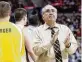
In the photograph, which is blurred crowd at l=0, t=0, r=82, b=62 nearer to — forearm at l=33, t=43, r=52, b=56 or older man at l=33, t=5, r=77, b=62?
older man at l=33, t=5, r=77, b=62

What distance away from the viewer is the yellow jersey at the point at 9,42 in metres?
3.65

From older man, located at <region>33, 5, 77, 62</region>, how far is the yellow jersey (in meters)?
0.31

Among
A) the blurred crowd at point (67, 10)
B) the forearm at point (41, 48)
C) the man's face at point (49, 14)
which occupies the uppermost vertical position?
the man's face at point (49, 14)

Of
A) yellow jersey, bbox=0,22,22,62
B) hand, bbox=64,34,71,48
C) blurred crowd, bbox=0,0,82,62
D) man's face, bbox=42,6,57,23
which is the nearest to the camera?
yellow jersey, bbox=0,22,22,62

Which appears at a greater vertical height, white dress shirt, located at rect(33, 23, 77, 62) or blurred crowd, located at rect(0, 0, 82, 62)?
white dress shirt, located at rect(33, 23, 77, 62)

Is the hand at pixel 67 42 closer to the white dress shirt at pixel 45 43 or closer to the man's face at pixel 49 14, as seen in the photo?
the white dress shirt at pixel 45 43

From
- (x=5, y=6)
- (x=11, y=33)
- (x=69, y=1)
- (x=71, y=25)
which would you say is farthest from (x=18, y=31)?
(x=69, y=1)

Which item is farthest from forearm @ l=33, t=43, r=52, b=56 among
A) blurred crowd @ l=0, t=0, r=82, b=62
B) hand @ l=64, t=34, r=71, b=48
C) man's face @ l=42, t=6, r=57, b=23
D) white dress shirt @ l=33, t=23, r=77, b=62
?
blurred crowd @ l=0, t=0, r=82, b=62

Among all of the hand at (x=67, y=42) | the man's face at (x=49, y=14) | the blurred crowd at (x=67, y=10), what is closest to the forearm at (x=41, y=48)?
the hand at (x=67, y=42)

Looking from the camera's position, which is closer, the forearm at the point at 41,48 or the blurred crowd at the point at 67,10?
the forearm at the point at 41,48

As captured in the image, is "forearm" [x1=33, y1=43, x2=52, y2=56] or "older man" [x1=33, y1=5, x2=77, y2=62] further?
"older man" [x1=33, y1=5, x2=77, y2=62]

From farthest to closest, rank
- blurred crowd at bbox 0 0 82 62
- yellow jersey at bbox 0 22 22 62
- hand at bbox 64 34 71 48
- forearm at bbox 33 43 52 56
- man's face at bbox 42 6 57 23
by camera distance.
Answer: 1. blurred crowd at bbox 0 0 82 62
2. man's face at bbox 42 6 57 23
3. hand at bbox 64 34 71 48
4. forearm at bbox 33 43 52 56
5. yellow jersey at bbox 0 22 22 62

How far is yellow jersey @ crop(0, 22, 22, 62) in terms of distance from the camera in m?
3.65

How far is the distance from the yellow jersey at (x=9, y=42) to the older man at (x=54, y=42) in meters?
0.31
